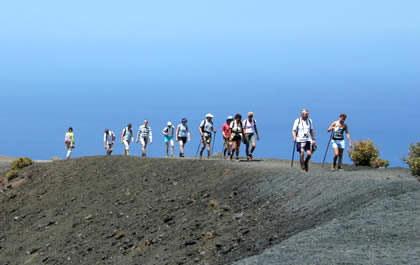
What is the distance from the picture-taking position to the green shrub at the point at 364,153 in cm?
2944

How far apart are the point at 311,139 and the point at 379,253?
10478 mm

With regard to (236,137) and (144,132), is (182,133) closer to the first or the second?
(144,132)

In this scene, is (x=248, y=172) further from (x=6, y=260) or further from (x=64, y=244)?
(x=6, y=260)

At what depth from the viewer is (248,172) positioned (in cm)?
2177

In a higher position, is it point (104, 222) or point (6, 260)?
point (104, 222)

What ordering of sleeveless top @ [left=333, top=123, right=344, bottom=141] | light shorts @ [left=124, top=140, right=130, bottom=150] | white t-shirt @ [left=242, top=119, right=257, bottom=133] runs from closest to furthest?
1. sleeveless top @ [left=333, top=123, right=344, bottom=141]
2. white t-shirt @ [left=242, top=119, right=257, bottom=133]
3. light shorts @ [left=124, top=140, right=130, bottom=150]

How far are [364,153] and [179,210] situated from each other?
37.3ft

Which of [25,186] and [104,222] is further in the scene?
[25,186]

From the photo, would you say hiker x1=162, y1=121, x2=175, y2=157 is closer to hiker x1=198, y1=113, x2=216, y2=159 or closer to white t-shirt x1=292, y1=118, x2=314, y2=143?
hiker x1=198, y1=113, x2=216, y2=159

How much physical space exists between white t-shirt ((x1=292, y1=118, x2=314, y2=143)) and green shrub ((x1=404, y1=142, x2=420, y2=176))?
4.68 metres

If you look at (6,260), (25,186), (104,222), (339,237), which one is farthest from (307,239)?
(25,186)

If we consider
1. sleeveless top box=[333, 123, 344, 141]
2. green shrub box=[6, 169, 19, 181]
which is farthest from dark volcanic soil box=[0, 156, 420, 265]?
sleeveless top box=[333, 123, 344, 141]

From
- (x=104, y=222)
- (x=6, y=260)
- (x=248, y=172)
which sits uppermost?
(x=248, y=172)

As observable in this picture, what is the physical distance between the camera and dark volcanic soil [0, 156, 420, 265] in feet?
49.0
